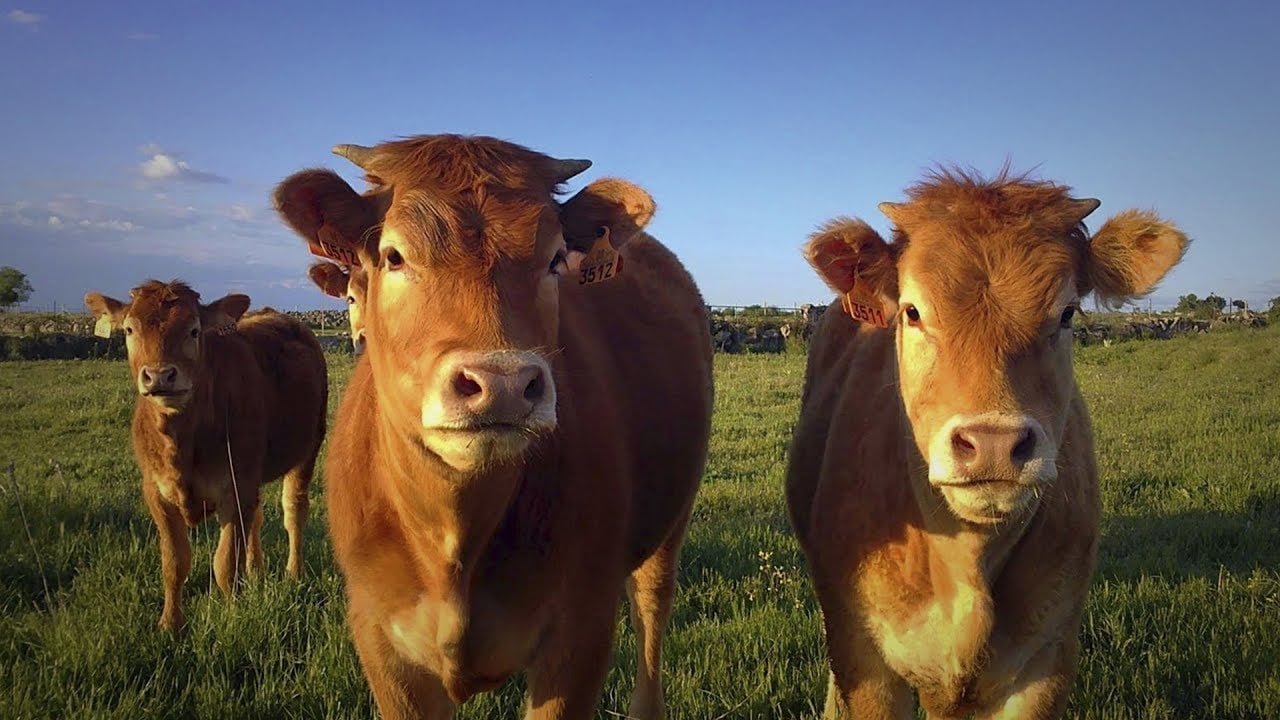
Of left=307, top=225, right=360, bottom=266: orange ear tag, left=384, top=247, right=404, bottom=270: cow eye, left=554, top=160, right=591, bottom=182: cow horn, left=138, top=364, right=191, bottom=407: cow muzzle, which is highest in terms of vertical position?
left=554, top=160, right=591, bottom=182: cow horn

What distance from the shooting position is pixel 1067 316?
108 inches

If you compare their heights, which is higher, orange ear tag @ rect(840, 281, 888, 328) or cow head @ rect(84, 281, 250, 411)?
orange ear tag @ rect(840, 281, 888, 328)

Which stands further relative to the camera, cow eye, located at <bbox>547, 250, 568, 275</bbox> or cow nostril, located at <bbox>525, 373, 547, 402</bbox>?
cow eye, located at <bbox>547, 250, 568, 275</bbox>

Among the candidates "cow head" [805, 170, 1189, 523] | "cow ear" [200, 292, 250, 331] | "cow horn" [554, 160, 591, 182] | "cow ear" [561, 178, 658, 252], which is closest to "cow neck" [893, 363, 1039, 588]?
"cow head" [805, 170, 1189, 523]

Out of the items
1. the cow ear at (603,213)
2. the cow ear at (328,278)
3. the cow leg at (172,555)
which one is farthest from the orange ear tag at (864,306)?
the cow leg at (172,555)

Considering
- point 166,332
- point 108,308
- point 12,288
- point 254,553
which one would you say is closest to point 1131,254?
point 254,553

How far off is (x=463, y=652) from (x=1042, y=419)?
6.36 ft

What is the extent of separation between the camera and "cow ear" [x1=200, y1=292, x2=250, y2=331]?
6.30 meters

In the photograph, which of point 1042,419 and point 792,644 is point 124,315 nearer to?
point 792,644

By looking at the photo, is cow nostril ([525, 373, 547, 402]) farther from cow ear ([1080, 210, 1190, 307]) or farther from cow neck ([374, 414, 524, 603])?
cow ear ([1080, 210, 1190, 307])

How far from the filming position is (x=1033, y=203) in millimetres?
2848

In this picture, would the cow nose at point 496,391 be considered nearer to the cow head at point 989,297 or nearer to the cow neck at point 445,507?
A: the cow neck at point 445,507

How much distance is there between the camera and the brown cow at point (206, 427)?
17.9 feet

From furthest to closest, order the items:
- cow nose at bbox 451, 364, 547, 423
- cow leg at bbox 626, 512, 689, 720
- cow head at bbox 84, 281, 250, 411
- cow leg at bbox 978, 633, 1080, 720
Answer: cow head at bbox 84, 281, 250, 411 < cow leg at bbox 626, 512, 689, 720 < cow leg at bbox 978, 633, 1080, 720 < cow nose at bbox 451, 364, 547, 423
